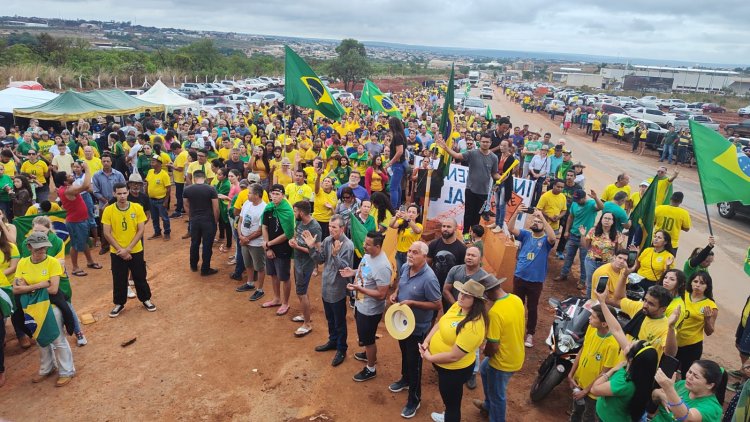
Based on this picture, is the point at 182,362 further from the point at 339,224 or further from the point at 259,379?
the point at 339,224

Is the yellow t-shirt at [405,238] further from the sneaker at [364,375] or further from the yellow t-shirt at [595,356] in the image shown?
the yellow t-shirt at [595,356]

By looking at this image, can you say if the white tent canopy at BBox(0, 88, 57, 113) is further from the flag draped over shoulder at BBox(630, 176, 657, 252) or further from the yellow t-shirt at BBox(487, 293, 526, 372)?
the flag draped over shoulder at BBox(630, 176, 657, 252)

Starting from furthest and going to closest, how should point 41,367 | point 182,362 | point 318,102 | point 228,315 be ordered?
1. point 318,102
2. point 228,315
3. point 182,362
4. point 41,367

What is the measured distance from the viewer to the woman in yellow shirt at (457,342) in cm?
372

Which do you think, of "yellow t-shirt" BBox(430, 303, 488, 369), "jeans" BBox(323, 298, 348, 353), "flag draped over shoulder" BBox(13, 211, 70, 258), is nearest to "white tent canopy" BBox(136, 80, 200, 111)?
"flag draped over shoulder" BBox(13, 211, 70, 258)

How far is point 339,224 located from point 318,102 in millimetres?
4869

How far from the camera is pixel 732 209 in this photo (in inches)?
538

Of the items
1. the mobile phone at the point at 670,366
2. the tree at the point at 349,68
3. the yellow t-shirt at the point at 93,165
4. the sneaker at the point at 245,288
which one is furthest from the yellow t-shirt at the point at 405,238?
the tree at the point at 349,68

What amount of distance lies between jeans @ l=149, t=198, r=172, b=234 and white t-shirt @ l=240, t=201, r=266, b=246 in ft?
12.0

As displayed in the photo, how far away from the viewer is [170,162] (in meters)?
10.8

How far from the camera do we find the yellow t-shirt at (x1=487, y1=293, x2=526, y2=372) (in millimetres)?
4008

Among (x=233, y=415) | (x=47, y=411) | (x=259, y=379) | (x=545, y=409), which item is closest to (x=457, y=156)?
(x=545, y=409)

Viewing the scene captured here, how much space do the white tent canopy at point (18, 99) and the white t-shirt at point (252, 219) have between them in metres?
15.8

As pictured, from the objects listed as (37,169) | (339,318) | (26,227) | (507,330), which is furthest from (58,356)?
(37,169)
